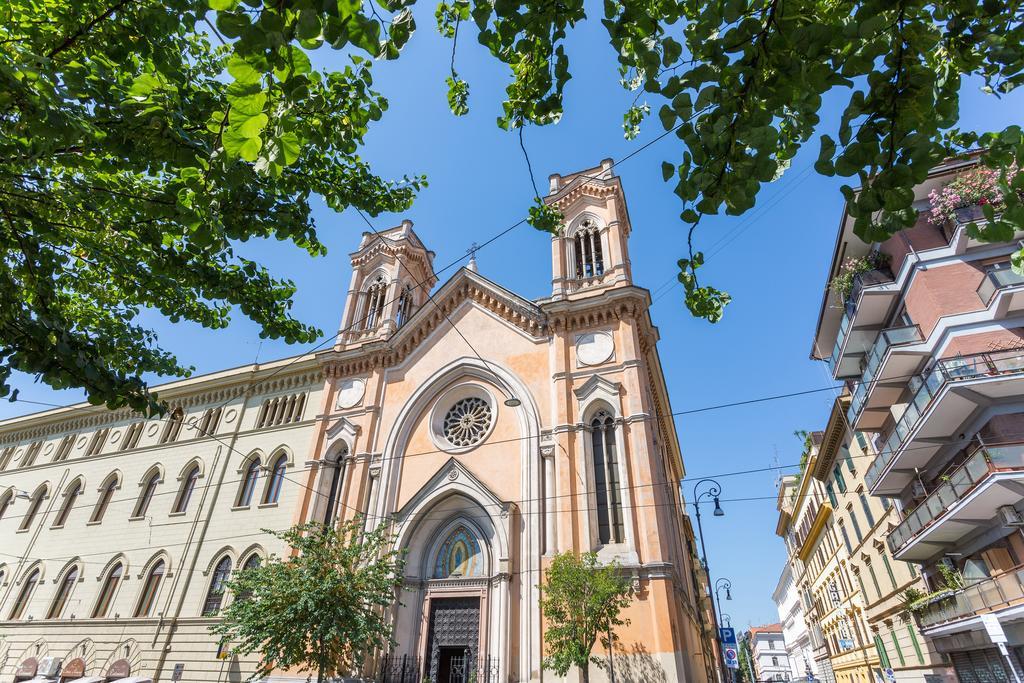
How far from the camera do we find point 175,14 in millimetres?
4246

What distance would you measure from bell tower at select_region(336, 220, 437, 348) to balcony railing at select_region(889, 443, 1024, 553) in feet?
71.2

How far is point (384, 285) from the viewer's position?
27.0 meters

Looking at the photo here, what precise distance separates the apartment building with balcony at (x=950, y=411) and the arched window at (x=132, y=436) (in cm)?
3643

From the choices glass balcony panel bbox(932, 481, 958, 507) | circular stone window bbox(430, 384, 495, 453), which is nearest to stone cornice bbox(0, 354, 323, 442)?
circular stone window bbox(430, 384, 495, 453)

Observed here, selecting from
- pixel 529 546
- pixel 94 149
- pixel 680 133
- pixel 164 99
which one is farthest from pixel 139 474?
pixel 680 133

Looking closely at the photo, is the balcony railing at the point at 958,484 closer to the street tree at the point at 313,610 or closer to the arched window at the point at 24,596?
the street tree at the point at 313,610

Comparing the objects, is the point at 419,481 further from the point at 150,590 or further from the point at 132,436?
the point at 132,436

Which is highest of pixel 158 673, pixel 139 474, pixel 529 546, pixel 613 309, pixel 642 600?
pixel 613 309

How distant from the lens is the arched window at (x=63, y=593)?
82.1ft

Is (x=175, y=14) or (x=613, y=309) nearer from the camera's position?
→ (x=175, y=14)

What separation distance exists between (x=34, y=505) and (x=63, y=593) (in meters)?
8.47

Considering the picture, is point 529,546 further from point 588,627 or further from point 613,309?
point 613,309

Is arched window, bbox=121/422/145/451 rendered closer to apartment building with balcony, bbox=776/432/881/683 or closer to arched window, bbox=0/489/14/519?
arched window, bbox=0/489/14/519

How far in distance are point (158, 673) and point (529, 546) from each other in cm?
1671
